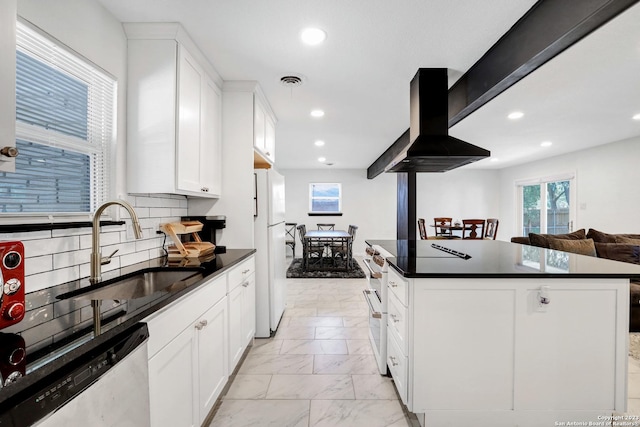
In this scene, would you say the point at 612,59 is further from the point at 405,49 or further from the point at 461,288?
the point at 461,288

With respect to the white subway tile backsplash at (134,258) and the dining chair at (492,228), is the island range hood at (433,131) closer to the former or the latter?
the white subway tile backsplash at (134,258)

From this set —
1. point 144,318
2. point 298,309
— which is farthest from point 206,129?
point 298,309

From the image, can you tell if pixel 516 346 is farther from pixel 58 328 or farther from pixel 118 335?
pixel 58 328

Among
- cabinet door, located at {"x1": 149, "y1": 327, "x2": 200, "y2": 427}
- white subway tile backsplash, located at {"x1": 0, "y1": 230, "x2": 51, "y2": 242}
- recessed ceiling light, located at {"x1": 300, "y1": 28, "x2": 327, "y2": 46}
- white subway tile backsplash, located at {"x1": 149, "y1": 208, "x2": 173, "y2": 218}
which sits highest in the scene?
recessed ceiling light, located at {"x1": 300, "y1": 28, "x2": 327, "y2": 46}

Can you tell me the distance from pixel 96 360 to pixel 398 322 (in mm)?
1540

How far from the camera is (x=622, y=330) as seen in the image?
5.18 ft

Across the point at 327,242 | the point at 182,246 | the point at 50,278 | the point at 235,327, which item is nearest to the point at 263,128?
the point at 182,246

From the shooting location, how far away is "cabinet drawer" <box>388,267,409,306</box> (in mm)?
1666

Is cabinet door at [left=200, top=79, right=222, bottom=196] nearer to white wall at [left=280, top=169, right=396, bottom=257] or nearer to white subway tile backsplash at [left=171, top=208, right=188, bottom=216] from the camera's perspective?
white subway tile backsplash at [left=171, top=208, right=188, bottom=216]

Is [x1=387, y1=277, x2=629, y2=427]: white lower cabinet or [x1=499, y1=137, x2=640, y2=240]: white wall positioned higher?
[x1=499, y1=137, x2=640, y2=240]: white wall

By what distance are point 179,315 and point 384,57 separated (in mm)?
2150

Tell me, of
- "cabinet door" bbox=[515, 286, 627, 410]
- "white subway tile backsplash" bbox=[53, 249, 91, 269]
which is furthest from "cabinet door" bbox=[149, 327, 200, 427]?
"cabinet door" bbox=[515, 286, 627, 410]

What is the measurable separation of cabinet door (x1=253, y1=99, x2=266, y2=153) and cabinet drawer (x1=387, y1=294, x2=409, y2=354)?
5.94 feet

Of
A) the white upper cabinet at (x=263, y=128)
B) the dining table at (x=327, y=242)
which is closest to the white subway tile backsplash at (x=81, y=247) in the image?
the white upper cabinet at (x=263, y=128)
